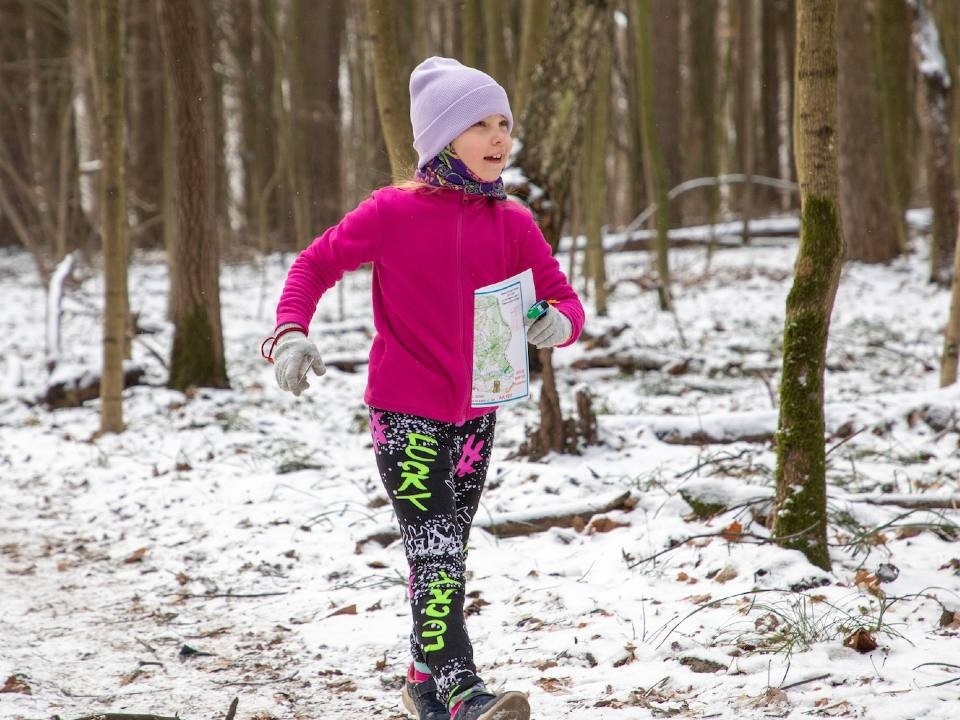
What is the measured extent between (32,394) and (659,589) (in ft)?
20.8

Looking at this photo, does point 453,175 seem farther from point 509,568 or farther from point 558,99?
point 558,99

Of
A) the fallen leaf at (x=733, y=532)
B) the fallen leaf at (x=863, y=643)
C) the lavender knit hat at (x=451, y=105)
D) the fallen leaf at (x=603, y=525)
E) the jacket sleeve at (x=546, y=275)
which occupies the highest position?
the lavender knit hat at (x=451, y=105)

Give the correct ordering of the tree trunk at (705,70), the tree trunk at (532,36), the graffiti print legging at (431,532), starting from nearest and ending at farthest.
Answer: the graffiti print legging at (431,532)
the tree trunk at (532,36)
the tree trunk at (705,70)

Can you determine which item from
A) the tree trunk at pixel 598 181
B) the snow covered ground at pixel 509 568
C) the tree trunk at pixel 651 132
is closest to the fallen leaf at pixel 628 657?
the snow covered ground at pixel 509 568

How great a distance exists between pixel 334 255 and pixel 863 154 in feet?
42.1

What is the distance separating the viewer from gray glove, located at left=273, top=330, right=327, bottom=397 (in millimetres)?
2379

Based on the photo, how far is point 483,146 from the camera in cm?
260

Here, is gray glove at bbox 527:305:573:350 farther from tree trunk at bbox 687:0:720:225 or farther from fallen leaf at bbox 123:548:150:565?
tree trunk at bbox 687:0:720:225

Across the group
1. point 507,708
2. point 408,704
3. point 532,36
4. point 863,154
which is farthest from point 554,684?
point 863,154

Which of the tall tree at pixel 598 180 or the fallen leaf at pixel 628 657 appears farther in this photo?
the tall tree at pixel 598 180

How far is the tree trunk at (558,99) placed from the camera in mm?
7008

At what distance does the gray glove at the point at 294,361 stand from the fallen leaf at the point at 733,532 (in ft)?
6.28

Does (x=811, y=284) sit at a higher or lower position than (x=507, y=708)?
higher

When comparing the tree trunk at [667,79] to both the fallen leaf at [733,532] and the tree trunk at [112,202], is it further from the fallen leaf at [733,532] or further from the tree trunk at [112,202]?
the fallen leaf at [733,532]
